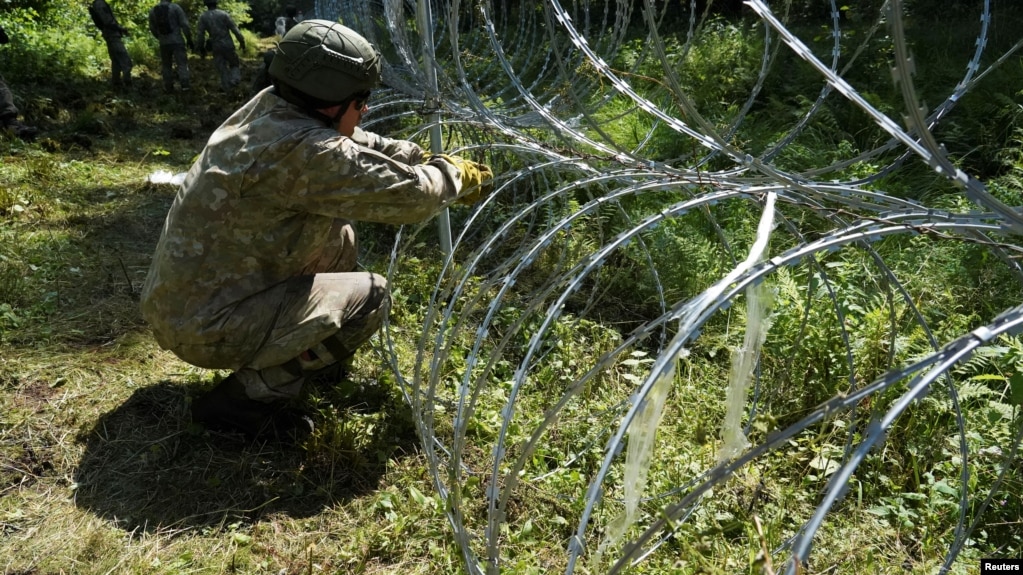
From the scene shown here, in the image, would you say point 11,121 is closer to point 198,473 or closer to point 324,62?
point 198,473

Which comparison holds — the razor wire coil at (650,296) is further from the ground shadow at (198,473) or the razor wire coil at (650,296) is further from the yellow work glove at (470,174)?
the ground shadow at (198,473)

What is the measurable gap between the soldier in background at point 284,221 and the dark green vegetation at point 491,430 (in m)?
0.29

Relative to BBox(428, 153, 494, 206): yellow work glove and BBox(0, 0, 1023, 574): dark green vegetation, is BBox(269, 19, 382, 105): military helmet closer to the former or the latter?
BBox(428, 153, 494, 206): yellow work glove

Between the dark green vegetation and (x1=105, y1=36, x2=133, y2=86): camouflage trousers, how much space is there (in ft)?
21.6

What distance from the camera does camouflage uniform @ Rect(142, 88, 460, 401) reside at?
106 inches

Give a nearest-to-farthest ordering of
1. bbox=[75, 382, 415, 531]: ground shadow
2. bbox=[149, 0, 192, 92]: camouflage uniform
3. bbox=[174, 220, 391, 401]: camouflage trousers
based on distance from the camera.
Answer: bbox=[75, 382, 415, 531]: ground shadow < bbox=[174, 220, 391, 401]: camouflage trousers < bbox=[149, 0, 192, 92]: camouflage uniform

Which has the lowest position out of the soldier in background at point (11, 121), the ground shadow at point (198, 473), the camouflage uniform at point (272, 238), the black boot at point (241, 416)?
the soldier in background at point (11, 121)

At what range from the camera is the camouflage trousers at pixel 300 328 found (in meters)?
3.00

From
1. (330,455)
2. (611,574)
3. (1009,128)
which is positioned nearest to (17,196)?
(330,455)

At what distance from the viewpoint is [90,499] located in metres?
2.84

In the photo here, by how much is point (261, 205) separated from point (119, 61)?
32.6ft

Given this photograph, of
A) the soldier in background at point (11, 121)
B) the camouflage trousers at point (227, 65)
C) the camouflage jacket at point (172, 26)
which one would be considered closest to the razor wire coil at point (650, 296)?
the soldier in background at point (11, 121)

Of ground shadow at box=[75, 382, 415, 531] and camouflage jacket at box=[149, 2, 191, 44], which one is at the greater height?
camouflage jacket at box=[149, 2, 191, 44]

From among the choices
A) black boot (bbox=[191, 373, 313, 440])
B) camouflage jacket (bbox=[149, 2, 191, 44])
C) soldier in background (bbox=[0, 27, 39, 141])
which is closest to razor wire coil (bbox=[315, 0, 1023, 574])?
black boot (bbox=[191, 373, 313, 440])
